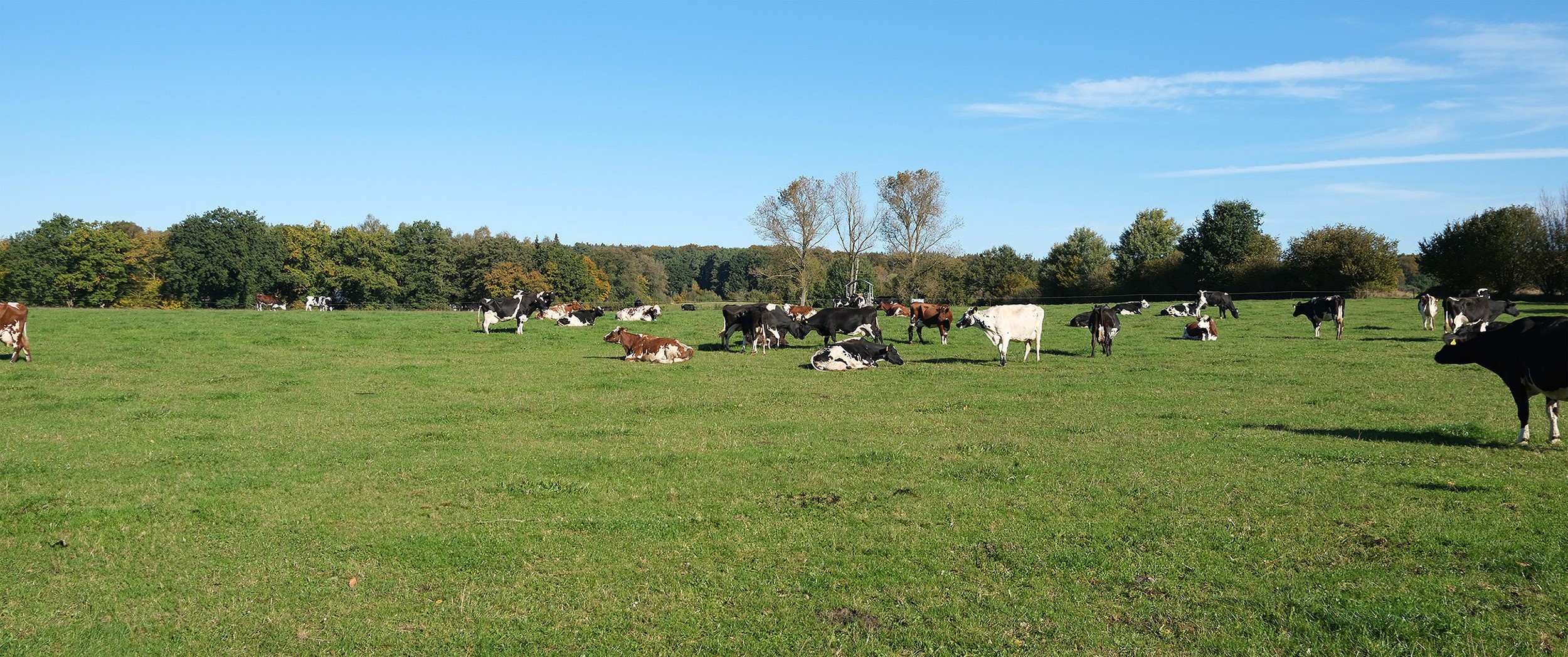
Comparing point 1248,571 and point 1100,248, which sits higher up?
point 1100,248

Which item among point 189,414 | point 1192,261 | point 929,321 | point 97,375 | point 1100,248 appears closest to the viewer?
point 189,414

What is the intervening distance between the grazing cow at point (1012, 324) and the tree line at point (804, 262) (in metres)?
47.3

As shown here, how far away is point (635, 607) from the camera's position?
625cm

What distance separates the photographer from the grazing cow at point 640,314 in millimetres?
44469

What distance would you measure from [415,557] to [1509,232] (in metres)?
70.7

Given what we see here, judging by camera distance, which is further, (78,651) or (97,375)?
(97,375)

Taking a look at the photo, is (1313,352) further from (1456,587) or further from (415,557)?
(415,557)

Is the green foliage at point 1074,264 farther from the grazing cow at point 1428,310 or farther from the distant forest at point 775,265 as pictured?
the grazing cow at point 1428,310

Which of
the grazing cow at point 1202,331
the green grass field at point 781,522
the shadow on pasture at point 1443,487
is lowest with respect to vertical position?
the green grass field at point 781,522

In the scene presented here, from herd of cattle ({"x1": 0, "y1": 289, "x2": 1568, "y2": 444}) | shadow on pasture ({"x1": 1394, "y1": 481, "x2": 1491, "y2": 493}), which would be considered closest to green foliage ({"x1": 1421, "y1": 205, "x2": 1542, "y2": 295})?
herd of cattle ({"x1": 0, "y1": 289, "x2": 1568, "y2": 444})

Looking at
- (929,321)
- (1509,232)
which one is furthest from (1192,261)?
(929,321)

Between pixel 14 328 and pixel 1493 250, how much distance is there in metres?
73.4

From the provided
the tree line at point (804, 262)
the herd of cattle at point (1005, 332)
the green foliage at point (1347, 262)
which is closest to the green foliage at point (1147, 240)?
the tree line at point (804, 262)

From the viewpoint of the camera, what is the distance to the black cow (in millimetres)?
28828
